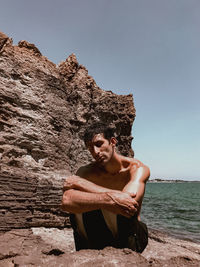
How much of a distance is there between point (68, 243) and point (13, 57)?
4.93m

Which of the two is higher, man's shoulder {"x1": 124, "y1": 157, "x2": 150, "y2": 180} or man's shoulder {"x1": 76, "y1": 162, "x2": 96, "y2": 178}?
man's shoulder {"x1": 124, "y1": 157, "x2": 150, "y2": 180}

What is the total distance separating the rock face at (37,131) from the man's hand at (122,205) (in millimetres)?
3196

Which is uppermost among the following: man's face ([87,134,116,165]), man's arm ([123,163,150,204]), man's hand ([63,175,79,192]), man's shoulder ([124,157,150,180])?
man's face ([87,134,116,165])

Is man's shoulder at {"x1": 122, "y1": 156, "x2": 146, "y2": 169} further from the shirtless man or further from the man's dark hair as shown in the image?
the man's dark hair

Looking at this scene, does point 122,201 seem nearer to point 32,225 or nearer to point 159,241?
point 32,225

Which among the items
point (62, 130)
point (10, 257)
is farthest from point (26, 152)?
point (10, 257)

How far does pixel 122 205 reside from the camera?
6.58 ft

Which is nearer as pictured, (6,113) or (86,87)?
(6,113)

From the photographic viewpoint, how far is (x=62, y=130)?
6113mm

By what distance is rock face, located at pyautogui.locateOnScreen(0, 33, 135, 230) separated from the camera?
4605 mm

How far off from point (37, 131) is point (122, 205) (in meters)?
4.03

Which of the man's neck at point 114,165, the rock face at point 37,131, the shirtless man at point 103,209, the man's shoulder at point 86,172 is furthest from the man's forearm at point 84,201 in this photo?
the rock face at point 37,131

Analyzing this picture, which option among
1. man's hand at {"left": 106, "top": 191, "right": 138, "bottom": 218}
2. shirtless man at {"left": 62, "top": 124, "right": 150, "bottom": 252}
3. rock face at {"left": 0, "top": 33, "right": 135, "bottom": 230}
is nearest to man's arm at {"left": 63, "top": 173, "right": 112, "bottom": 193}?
shirtless man at {"left": 62, "top": 124, "right": 150, "bottom": 252}

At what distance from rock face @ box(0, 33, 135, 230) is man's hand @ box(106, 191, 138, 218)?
3196mm
